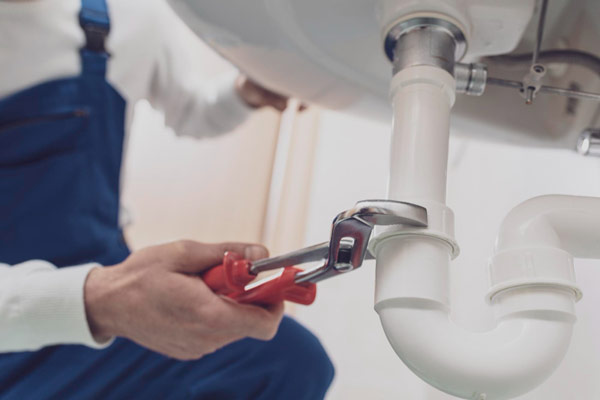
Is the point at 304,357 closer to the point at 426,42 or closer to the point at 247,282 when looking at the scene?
the point at 247,282

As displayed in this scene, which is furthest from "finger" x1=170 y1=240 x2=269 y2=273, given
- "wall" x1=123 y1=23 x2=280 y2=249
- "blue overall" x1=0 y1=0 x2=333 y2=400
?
"wall" x1=123 y1=23 x2=280 y2=249

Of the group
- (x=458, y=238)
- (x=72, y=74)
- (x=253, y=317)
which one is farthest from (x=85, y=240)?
(x=458, y=238)

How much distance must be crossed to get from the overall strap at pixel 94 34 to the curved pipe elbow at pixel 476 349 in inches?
21.9

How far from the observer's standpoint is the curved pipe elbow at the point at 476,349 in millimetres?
279

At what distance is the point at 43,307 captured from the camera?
464 mm

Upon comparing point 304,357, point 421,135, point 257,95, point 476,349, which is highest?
point 257,95

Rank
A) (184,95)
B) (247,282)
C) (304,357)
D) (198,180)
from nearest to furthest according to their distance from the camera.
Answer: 1. (247,282)
2. (304,357)
3. (184,95)
4. (198,180)

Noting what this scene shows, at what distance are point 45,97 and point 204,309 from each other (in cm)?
40

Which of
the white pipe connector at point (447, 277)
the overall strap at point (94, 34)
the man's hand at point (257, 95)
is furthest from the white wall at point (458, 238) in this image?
the overall strap at point (94, 34)

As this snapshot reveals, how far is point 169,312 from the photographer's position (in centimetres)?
43

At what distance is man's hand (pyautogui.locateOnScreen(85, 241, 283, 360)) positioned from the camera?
0.42 meters

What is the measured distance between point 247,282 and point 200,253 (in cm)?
5

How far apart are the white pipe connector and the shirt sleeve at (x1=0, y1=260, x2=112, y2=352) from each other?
0.28m

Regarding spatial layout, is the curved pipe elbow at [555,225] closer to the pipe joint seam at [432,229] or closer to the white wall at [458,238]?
the pipe joint seam at [432,229]
